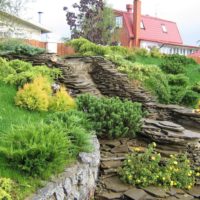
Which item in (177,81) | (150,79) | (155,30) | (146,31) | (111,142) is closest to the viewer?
(111,142)

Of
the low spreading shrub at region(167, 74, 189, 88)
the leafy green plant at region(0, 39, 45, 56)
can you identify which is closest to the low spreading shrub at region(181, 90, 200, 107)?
the low spreading shrub at region(167, 74, 189, 88)

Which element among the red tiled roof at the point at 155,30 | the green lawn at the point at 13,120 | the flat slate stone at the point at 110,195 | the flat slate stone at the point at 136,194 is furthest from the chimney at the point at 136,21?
the flat slate stone at the point at 110,195

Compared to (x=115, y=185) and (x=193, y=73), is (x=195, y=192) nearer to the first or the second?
(x=115, y=185)

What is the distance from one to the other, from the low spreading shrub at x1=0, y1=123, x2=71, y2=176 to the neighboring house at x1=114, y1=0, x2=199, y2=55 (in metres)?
24.6

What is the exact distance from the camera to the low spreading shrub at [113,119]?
23.1 ft

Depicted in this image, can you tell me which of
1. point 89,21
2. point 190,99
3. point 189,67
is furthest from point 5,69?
point 89,21

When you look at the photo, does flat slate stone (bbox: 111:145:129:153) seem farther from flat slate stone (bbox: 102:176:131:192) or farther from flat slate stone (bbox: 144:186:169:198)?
flat slate stone (bbox: 144:186:169:198)

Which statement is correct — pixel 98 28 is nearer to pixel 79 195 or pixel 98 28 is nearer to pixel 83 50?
pixel 83 50

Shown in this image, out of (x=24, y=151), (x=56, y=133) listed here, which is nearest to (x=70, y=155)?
(x=56, y=133)

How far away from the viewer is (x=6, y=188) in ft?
13.5

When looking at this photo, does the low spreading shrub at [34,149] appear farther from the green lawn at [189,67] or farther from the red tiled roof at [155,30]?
the red tiled roof at [155,30]

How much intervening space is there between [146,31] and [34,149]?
33.1m

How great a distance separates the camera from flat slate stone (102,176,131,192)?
606 centimetres

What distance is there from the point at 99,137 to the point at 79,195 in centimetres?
208
